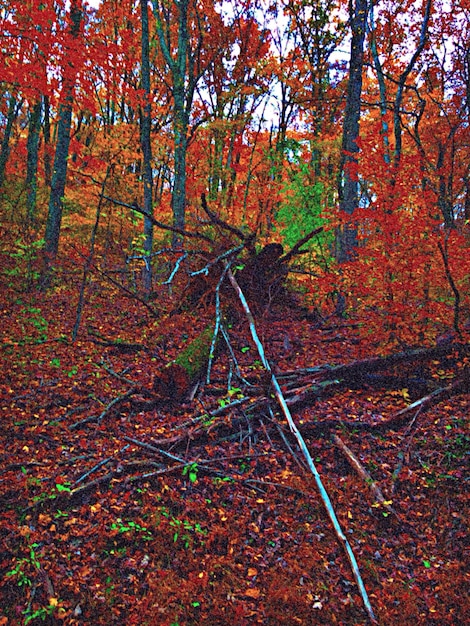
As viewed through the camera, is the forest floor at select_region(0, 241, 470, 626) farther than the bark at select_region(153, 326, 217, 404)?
No

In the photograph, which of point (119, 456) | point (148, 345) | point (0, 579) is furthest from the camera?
point (148, 345)

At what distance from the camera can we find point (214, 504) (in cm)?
452

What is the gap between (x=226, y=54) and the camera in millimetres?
20859

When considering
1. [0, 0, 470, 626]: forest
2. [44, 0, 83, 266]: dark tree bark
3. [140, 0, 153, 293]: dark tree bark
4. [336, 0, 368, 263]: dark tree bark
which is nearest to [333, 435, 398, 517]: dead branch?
[0, 0, 470, 626]: forest

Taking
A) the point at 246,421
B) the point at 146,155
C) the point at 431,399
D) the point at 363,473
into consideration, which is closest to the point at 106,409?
the point at 246,421

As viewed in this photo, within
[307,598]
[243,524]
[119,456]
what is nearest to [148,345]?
[119,456]

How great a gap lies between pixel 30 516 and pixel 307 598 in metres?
2.82

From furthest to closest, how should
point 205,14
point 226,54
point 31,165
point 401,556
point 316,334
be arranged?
point 226,54 → point 205,14 → point 31,165 → point 316,334 → point 401,556

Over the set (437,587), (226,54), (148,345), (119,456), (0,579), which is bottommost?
(437,587)

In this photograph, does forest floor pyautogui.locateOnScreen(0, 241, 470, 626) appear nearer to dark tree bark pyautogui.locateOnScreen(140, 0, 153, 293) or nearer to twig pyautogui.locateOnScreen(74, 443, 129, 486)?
twig pyautogui.locateOnScreen(74, 443, 129, 486)

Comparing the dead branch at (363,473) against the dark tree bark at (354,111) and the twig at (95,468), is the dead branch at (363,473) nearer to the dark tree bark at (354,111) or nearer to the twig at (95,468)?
the twig at (95,468)

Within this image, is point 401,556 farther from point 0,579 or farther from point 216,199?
point 216,199

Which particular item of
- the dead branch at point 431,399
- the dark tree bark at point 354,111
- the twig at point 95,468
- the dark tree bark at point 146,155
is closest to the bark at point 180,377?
the twig at point 95,468

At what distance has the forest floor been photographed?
3.45 meters
